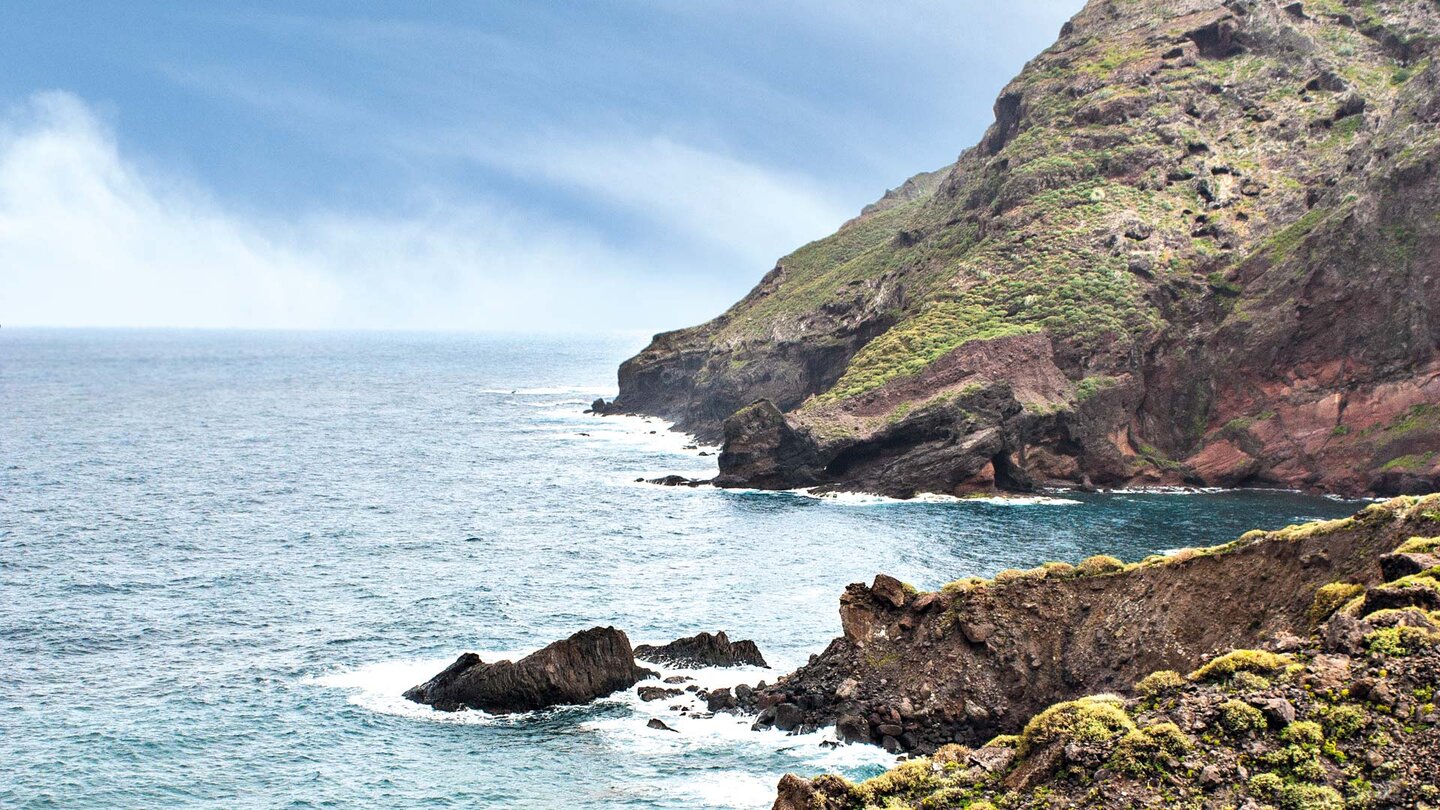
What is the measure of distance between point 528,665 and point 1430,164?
102 m

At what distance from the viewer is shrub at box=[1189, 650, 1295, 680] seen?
96.0ft

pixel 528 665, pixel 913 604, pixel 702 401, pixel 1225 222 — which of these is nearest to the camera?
pixel 913 604

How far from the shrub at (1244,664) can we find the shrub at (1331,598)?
6.76m

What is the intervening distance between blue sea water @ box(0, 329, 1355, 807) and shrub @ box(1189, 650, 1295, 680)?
16.9 meters

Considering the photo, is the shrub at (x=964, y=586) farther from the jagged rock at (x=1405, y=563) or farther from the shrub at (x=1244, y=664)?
the shrub at (x=1244, y=664)

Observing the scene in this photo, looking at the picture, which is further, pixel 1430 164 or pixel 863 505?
pixel 1430 164

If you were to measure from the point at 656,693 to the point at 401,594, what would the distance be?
85.3ft

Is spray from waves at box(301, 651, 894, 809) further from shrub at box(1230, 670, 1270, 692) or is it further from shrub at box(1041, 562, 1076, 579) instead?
shrub at box(1230, 670, 1270, 692)

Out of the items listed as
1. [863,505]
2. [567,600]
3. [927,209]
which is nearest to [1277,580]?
[567,600]

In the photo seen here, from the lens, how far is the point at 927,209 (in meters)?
176

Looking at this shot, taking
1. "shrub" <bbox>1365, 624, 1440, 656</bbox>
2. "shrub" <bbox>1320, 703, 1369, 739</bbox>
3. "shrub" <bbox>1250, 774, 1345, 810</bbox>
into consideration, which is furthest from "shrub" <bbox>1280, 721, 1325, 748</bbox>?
"shrub" <bbox>1365, 624, 1440, 656</bbox>

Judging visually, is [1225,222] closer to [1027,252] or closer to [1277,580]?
[1027,252]

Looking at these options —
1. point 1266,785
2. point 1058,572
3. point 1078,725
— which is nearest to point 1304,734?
point 1266,785

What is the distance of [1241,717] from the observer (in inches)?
1077
